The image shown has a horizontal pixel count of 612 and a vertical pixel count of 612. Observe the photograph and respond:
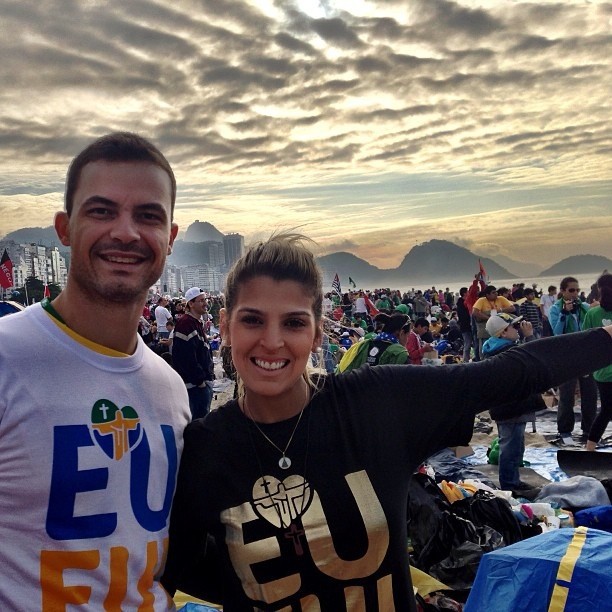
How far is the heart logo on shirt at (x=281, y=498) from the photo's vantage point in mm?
1608

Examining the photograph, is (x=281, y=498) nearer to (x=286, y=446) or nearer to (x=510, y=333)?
(x=286, y=446)

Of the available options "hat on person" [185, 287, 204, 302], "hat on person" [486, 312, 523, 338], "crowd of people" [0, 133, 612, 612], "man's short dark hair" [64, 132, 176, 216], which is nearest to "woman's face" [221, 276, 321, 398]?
"crowd of people" [0, 133, 612, 612]

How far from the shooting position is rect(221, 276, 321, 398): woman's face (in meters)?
1.74

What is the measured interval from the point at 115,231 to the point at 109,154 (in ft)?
0.87

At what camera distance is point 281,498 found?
1.62m

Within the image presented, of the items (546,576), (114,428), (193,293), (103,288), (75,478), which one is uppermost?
(193,293)

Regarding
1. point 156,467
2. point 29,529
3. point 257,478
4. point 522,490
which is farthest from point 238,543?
point 522,490

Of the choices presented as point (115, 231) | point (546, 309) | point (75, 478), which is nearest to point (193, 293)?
point (115, 231)

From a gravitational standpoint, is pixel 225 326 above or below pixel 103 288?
below

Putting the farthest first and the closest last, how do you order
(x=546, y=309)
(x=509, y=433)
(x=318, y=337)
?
(x=546, y=309), (x=509, y=433), (x=318, y=337)

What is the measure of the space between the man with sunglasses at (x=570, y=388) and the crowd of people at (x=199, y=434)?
6.81 metres

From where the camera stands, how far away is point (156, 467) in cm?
169

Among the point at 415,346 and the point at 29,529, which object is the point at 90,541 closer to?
the point at 29,529

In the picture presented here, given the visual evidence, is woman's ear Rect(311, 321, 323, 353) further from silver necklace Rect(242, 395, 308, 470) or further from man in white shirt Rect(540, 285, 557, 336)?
man in white shirt Rect(540, 285, 557, 336)
